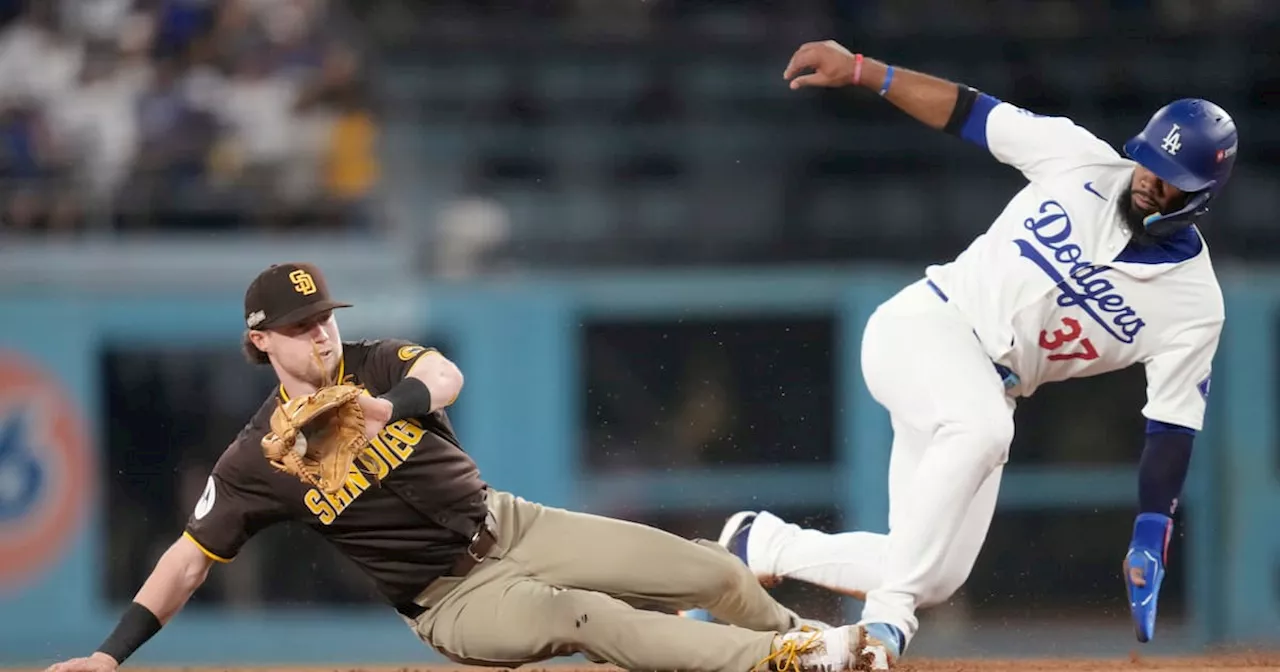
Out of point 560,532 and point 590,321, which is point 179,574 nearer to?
point 560,532

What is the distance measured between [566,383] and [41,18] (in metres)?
3.82

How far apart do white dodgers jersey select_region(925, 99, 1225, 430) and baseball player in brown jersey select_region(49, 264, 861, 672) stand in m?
1.08

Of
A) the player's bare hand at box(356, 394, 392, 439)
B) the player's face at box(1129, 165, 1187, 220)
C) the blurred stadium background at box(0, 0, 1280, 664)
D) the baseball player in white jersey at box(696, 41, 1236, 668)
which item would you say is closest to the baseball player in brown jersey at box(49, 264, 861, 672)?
the player's bare hand at box(356, 394, 392, 439)

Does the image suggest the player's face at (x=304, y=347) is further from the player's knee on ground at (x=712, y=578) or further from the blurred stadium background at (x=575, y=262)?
the blurred stadium background at (x=575, y=262)

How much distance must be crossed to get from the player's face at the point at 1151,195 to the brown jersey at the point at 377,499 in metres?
1.99

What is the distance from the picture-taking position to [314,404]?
391 cm

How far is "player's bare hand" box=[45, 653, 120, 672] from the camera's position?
4070 mm

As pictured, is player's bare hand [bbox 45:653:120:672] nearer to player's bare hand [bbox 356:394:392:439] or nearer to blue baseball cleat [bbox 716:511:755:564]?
player's bare hand [bbox 356:394:392:439]

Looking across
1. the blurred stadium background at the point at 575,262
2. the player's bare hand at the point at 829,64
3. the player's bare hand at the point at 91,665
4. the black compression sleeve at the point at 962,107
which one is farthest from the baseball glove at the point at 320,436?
the blurred stadium background at the point at 575,262

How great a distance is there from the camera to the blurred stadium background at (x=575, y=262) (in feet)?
24.7

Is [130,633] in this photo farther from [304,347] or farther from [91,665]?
[304,347]

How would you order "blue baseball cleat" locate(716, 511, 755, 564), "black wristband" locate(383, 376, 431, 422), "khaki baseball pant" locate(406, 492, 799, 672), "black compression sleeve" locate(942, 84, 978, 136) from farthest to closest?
"blue baseball cleat" locate(716, 511, 755, 564) → "black compression sleeve" locate(942, 84, 978, 136) → "khaki baseball pant" locate(406, 492, 799, 672) → "black wristband" locate(383, 376, 431, 422)

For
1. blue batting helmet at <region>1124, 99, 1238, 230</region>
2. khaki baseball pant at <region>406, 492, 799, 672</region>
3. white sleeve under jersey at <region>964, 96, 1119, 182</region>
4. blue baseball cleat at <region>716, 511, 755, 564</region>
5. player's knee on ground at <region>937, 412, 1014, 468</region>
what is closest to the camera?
khaki baseball pant at <region>406, 492, 799, 672</region>

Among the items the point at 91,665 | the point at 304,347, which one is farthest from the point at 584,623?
the point at 91,665
